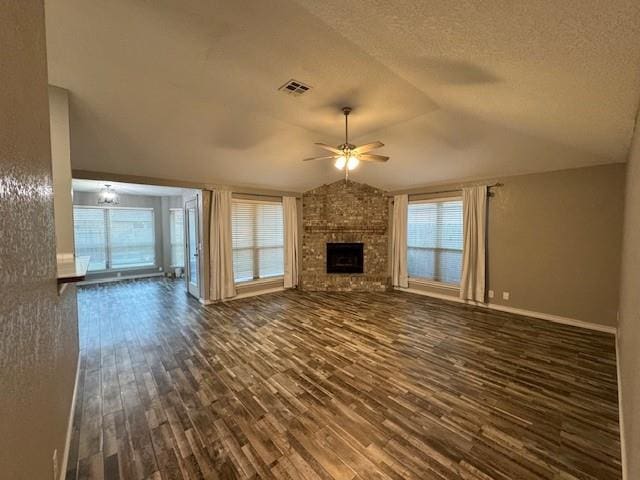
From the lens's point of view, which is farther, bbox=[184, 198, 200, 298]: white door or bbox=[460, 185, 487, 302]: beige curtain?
bbox=[184, 198, 200, 298]: white door

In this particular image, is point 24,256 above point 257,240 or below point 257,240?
above

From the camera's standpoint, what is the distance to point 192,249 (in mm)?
5699

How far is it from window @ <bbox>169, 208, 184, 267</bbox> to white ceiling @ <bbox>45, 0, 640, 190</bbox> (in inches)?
151

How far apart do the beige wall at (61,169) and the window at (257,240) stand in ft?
10.3

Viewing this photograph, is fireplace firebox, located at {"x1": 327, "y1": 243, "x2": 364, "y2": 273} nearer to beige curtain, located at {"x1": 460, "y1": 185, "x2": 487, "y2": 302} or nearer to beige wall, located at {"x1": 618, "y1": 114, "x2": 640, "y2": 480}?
beige curtain, located at {"x1": 460, "y1": 185, "x2": 487, "y2": 302}

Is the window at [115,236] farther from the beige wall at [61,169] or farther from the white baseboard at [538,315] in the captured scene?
the white baseboard at [538,315]

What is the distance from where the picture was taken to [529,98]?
2.12 meters

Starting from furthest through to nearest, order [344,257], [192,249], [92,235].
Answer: [92,235] → [344,257] → [192,249]

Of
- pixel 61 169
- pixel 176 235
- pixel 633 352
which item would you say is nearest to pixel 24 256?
pixel 61 169

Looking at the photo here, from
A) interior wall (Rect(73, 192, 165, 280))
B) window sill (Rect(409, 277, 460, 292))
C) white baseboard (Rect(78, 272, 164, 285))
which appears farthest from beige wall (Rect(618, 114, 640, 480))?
interior wall (Rect(73, 192, 165, 280))

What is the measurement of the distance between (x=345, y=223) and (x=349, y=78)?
3.94m

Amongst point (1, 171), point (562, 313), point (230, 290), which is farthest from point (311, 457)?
point (562, 313)

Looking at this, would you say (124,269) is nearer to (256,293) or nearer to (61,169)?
(256,293)

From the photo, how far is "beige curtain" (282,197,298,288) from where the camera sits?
6082 mm
